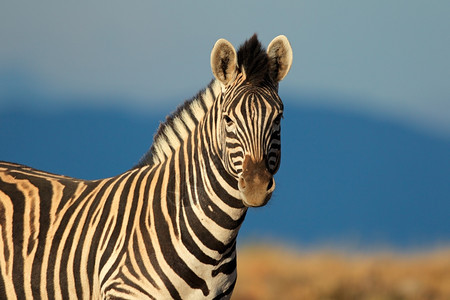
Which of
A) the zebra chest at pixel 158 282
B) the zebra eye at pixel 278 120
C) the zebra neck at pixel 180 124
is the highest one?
the zebra neck at pixel 180 124

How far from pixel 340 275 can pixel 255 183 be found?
7.25 m

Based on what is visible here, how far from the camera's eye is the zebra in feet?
16.2

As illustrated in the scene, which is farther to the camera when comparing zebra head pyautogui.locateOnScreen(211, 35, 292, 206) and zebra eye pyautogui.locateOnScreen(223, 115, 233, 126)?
zebra eye pyautogui.locateOnScreen(223, 115, 233, 126)

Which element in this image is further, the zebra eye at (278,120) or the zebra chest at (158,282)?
the zebra chest at (158,282)

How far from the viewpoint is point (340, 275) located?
447 inches

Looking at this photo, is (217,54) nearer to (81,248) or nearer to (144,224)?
(144,224)

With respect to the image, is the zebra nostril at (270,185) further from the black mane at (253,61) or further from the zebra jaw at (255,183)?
the black mane at (253,61)

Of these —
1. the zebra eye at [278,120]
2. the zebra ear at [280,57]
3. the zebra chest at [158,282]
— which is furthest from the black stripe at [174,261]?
the zebra ear at [280,57]

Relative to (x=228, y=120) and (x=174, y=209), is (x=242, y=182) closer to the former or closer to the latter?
(x=228, y=120)

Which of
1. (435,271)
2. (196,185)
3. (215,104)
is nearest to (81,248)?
(196,185)

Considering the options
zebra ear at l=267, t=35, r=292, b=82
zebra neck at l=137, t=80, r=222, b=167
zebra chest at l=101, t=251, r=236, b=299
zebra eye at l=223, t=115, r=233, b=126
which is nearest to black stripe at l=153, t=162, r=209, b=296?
zebra chest at l=101, t=251, r=236, b=299

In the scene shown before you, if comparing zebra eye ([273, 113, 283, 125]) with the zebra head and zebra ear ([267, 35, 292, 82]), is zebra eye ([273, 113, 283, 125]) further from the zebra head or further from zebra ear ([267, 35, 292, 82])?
zebra ear ([267, 35, 292, 82])

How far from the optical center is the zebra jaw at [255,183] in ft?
15.2

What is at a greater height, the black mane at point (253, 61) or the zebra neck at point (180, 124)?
the black mane at point (253, 61)
